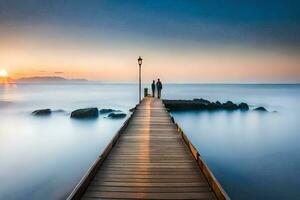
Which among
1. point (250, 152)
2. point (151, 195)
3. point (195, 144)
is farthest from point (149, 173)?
point (195, 144)

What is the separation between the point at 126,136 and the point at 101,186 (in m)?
5.35

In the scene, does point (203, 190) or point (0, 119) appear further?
point (0, 119)

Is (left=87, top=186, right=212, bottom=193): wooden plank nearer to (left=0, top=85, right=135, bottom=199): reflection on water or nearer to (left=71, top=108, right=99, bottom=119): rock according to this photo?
(left=0, top=85, right=135, bottom=199): reflection on water

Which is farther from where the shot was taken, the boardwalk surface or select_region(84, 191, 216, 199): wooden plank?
the boardwalk surface

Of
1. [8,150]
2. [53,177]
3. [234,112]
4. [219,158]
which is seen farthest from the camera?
[234,112]

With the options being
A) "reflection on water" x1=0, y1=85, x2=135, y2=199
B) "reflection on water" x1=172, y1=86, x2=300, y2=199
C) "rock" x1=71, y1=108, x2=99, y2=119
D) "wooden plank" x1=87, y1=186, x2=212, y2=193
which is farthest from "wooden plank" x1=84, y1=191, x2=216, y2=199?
"rock" x1=71, y1=108, x2=99, y2=119

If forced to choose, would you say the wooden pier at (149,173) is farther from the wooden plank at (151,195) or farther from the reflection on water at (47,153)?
the reflection on water at (47,153)

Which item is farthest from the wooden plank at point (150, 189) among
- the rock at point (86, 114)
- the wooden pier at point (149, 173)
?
the rock at point (86, 114)

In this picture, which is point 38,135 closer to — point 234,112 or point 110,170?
point 110,170

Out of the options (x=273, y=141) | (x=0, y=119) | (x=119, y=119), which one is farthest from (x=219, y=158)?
(x=0, y=119)

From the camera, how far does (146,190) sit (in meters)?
6.05

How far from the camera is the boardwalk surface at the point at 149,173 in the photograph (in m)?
5.86

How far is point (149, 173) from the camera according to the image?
712 centimetres

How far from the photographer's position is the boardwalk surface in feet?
19.2
